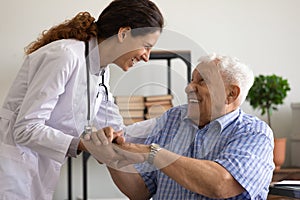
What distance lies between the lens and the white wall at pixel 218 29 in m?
3.74

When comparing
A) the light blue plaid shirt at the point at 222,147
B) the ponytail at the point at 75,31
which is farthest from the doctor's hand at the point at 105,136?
the ponytail at the point at 75,31

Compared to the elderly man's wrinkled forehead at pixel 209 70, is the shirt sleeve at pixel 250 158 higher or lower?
lower

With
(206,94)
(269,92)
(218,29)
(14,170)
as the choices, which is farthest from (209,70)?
(218,29)

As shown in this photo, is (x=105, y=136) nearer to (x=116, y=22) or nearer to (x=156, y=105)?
(x=116, y=22)

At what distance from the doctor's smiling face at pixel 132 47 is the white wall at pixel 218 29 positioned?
6.70 feet

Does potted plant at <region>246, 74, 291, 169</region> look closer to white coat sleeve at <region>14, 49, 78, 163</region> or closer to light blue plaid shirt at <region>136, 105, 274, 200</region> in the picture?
light blue plaid shirt at <region>136, 105, 274, 200</region>

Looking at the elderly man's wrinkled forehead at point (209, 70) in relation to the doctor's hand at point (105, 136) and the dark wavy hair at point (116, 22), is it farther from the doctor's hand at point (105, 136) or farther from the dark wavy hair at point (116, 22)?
the doctor's hand at point (105, 136)

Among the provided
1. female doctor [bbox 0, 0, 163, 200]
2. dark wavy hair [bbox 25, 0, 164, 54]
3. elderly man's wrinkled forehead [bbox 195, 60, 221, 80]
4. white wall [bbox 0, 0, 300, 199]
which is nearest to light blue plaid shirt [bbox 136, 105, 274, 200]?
elderly man's wrinkled forehead [bbox 195, 60, 221, 80]

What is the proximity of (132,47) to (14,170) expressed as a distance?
0.57 m

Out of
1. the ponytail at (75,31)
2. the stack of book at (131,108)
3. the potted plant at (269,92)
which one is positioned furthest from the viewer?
the potted plant at (269,92)

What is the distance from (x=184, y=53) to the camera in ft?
5.55

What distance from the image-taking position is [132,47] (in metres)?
1.64

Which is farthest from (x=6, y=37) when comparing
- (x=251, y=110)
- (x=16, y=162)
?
(x=16, y=162)

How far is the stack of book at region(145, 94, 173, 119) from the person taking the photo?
1.84m
